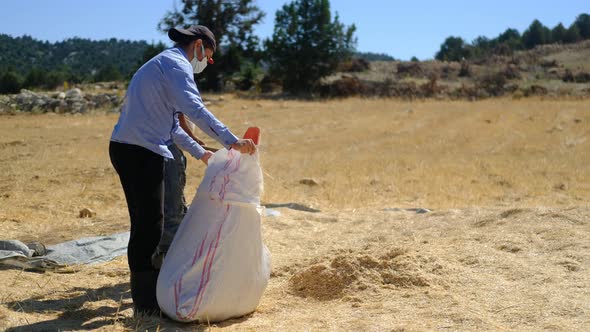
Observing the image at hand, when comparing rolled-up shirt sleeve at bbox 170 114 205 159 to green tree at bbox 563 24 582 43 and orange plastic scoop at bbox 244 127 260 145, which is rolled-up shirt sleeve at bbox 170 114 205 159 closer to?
orange plastic scoop at bbox 244 127 260 145

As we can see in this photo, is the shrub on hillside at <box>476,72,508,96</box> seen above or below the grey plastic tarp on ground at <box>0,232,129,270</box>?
above

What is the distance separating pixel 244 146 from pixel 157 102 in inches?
20.6

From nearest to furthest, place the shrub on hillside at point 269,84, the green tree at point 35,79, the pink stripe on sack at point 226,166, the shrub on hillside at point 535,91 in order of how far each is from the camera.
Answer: the pink stripe on sack at point 226,166 < the shrub on hillside at point 535,91 < the shrub on hillside at point 269,84 < the green tree at point 35,79

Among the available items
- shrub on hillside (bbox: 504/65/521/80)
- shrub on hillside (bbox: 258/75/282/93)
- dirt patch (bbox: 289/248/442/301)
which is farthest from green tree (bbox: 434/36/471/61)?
dirt patch (bbox: 289/248/442/301)

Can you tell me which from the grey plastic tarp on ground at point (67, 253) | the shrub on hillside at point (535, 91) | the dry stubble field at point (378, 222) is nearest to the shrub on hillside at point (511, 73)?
the shrub on hillside at point (535, 91)

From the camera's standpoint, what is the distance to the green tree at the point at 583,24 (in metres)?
42.1

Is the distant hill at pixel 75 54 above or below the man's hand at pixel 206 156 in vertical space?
above

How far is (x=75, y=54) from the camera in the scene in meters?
54.0

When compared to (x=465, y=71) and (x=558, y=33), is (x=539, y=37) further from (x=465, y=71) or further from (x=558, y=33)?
(x=465, y=71)

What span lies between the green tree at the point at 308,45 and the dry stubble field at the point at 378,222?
857cm

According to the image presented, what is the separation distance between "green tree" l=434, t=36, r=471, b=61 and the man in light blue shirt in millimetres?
30466

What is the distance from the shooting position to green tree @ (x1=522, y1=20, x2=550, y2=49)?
43.3 meters

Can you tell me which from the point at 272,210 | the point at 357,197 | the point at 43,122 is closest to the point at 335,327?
the point at 272,210

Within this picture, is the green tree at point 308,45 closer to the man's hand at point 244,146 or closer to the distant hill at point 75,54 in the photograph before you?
the distant hill at point 75,54
